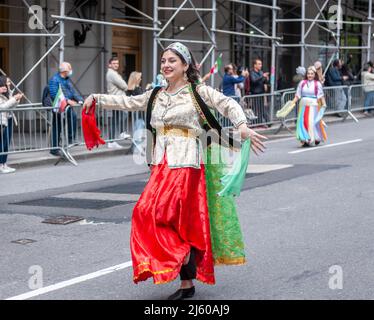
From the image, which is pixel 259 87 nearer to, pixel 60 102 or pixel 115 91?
pixel 115 91

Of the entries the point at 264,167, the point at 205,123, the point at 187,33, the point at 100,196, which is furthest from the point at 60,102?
the point at 205,123

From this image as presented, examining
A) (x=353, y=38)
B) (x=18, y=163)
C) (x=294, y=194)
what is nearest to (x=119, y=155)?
(x=18, y=163)

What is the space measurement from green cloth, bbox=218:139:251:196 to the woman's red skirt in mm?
213

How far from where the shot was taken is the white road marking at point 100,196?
34.1 ft

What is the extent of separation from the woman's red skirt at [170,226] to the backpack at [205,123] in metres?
0.29

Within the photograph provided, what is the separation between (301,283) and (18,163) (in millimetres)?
8439

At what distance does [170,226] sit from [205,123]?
0.80 m

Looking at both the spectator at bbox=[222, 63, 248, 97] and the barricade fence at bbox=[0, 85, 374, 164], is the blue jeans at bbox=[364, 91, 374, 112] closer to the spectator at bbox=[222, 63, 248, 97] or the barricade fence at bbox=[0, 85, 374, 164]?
the barricade fence at bbox=[0, 85, 374, 164]

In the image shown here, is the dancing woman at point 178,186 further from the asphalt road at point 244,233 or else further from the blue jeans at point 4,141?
the blue jeans at point 4,141

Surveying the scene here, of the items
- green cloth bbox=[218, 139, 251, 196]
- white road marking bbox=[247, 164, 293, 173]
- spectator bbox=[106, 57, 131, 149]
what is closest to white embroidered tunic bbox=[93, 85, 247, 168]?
green cloth bbox=[218, 139, 251, 196]

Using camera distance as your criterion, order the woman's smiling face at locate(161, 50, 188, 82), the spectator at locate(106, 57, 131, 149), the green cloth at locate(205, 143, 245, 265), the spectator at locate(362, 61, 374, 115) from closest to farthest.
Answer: the woman's smiling face at locate(161, 50, 188, 82) < the green cloth at locate(205, 143, 245, 265) < the spectator at locate(106, 57, 131, 149) < the spectator at locate(362, 61, 374, 115)

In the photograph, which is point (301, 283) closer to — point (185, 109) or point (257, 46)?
point (185, 109)

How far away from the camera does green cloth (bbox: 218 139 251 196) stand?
5637 mm
